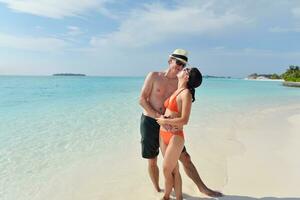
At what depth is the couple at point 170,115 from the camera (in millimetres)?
3051

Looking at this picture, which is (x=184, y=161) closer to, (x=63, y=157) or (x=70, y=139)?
(x=63, y=157)

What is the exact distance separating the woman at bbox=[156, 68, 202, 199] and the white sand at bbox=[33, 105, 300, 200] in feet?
2.97

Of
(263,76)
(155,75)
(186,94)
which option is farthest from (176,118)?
(263,76)

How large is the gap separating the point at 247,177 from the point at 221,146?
2016 mm

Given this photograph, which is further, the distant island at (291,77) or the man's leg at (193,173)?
the distant island at (291,77)

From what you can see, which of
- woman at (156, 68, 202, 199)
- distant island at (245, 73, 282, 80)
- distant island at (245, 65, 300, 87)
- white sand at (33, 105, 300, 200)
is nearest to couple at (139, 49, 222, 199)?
woman at (156, 68, 202, 199)

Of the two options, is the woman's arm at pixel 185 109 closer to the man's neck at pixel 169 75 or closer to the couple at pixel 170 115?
the couple at pixel 170 115

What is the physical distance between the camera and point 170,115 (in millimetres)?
3154

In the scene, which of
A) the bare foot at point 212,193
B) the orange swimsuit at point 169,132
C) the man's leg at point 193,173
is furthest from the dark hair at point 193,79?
the bare foot at point 212,193

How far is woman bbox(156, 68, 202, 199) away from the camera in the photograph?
3002mm

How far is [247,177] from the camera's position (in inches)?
177

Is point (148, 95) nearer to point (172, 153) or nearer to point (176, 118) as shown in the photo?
point (176, 118)

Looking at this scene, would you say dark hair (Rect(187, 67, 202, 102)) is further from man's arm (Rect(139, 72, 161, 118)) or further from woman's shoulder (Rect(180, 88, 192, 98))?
man's arm (Rect(139, 72, 161, 118))

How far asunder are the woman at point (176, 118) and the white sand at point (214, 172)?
2.97ft
